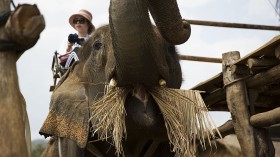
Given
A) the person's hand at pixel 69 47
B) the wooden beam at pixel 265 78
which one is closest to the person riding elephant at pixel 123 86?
the person's hand at pixel 69 47

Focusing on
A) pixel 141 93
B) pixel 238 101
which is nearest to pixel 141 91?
pixel 141 93

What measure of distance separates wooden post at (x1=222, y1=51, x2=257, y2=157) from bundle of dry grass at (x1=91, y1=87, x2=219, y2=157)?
70.0 inches

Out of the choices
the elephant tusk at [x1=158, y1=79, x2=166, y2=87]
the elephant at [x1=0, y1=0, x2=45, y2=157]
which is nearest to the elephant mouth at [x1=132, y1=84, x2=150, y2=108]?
the elephant tusk at [x1=158, y1=79, x2=166, y2=87]

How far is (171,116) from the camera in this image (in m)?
4.56

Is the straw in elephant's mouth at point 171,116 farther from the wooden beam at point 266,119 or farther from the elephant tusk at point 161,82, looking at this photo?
the wooden beam at point 266,119

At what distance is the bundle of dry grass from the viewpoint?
4.49 m

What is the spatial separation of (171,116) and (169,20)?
2.58 feet

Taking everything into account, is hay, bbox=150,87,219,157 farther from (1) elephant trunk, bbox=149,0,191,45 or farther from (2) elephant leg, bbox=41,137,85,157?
(2) elephant leg, bbox=41,137,85,157

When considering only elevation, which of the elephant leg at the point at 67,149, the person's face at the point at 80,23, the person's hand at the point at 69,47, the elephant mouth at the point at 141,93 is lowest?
the elephant leg at the point at 67,149

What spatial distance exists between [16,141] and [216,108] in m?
6.04

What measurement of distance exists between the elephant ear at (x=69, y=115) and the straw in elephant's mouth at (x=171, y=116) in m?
0.45

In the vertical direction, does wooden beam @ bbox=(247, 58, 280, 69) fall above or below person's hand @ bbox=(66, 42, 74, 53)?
below

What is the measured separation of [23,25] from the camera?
96.4 inches

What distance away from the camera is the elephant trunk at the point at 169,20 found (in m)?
4.22
